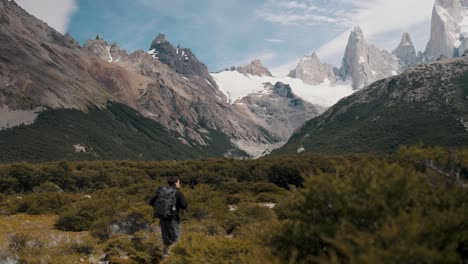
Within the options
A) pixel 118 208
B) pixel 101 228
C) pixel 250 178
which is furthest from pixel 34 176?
pixel 101 228

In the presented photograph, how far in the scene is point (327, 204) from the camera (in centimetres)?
1340

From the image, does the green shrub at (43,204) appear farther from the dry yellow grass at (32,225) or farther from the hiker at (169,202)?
the hiker at (169,202)

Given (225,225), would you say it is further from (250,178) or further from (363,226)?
(250,178)

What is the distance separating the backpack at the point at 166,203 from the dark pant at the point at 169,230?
0.71 meters

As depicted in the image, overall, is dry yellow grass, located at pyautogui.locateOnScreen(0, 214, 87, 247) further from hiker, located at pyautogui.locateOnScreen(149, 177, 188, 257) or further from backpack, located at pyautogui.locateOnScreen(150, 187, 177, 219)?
backpack, located at pyautogui.locateOnScreen(150, 187, 177, 219)

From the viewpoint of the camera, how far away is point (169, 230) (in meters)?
21.2

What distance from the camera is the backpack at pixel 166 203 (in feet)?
65.9

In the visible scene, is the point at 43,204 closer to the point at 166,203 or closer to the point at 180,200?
the point at 166,203

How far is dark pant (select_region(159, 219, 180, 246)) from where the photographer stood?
20.9 m

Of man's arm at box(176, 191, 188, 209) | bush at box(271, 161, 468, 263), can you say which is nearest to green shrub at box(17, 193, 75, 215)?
man's arm at box(176, 191, 188, 209)

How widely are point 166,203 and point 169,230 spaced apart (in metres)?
1.83

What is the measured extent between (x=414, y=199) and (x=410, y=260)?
120 inches

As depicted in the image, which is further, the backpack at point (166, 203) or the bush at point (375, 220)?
the backpack at point (166, 203)

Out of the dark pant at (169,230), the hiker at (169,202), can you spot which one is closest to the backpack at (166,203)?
the hiker at (169,202)
